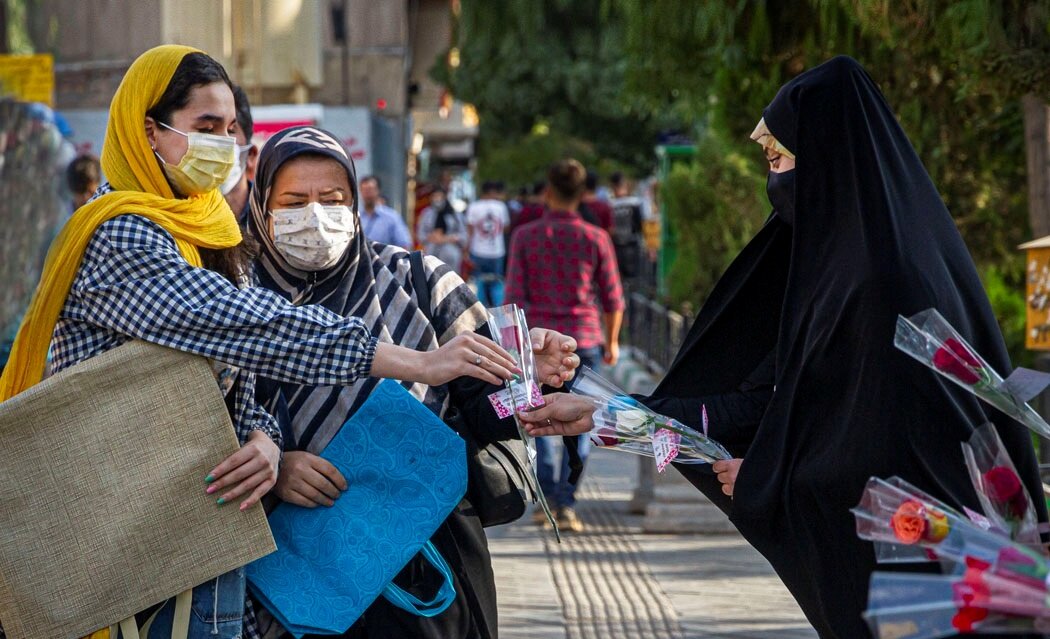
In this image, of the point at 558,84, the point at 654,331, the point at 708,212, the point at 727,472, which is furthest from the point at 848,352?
the point at 558,84

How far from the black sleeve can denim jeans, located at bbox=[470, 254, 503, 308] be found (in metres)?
12.6

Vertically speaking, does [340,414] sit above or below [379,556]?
above

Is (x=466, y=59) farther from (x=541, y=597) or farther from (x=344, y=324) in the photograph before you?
(x=344, y=324)

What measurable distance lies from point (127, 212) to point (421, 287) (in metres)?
0.82

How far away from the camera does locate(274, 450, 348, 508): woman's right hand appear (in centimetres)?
300

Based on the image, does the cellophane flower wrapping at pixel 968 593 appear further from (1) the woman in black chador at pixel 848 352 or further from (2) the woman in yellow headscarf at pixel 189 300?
(2) the woman in yellow headscarf at pixel 189 300

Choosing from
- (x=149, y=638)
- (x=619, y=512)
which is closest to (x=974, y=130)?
(x=619, y=512)

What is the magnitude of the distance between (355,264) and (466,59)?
25268 millimetres

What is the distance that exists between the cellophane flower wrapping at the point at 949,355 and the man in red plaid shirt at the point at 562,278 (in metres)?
5.59

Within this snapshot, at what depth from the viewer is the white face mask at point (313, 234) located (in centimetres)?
320

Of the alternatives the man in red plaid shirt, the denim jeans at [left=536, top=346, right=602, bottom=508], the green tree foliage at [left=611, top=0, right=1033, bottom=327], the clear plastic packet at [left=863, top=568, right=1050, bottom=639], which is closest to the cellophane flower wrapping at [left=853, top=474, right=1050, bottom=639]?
the clear plastic packet at [left=863, top=568, right=1050, bottom=639]

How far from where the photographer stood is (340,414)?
3182mm

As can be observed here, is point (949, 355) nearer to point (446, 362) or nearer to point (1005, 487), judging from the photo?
point (1005, 487)

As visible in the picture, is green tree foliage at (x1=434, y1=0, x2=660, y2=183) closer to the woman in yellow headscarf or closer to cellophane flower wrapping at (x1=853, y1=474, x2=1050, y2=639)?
the woman in yellow headscarf
